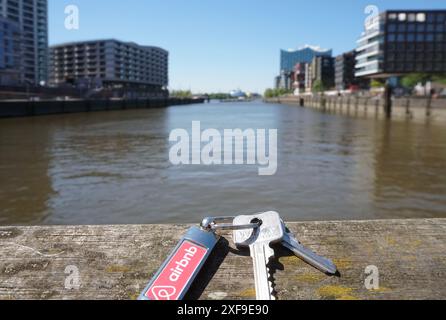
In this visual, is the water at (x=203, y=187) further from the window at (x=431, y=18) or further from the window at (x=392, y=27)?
the window at (x=431, y=18)

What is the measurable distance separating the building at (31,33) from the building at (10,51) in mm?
2243

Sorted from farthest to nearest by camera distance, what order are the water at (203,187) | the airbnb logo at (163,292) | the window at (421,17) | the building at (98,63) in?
the building at (98,63) < the window at (421,17) < the water at (203,187) < the airbnb logo at (163,292)

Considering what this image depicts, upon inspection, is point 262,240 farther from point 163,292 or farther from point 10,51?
point 10,51

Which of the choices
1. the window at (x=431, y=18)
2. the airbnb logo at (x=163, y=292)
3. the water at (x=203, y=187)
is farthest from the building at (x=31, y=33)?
the airbnb logo at (x=163, y=292)

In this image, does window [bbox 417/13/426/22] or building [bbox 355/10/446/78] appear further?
window [bbox 417/13/426/22]

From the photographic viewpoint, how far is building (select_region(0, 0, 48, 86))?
154m

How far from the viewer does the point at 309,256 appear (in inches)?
113

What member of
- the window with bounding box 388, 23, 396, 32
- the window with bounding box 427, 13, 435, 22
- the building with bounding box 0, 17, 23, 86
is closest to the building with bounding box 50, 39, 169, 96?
the building with bounding box 0, 17, 23, 86

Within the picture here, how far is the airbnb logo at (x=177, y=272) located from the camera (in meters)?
2.48

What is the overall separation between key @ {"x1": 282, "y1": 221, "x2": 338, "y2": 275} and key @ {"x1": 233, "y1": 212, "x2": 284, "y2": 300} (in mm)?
81

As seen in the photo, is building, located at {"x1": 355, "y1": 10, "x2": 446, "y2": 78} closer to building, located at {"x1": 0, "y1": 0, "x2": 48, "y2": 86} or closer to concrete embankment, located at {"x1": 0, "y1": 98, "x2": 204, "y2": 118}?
concrete embankment, located at {"x1": 0, "y1": 98, "x2": 204, "y2": 118}

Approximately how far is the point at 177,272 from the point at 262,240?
2.12 feet

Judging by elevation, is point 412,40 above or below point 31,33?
below

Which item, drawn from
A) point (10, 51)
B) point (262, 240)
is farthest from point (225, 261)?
point (10, 51)
